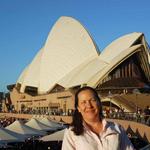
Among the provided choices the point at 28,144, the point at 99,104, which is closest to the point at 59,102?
the point at 28,144

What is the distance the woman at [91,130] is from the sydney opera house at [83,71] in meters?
30.2

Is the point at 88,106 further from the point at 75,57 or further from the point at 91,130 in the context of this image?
the point at 75,57

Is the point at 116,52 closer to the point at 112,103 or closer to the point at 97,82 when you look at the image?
the point at 97,82

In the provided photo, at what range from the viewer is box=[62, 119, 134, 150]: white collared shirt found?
206 cm

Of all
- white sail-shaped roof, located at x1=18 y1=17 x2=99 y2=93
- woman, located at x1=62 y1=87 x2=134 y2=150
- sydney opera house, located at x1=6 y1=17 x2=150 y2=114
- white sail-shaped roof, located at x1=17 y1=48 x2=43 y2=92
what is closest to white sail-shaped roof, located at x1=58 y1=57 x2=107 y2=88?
sydney opera house, located at x1=6 y1=17 x2=150 y2=114

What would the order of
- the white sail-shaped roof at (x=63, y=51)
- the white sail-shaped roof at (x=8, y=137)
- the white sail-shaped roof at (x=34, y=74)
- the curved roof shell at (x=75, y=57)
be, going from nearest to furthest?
the white sail-shaped roof at (x=8, y=137)
the curved roof shell at (x=75, y=57)
the white sail-shaped roof at (x=63, y=51)
the white sail-shaped roof at (x=34, y=74)

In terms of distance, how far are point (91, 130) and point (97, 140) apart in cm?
8

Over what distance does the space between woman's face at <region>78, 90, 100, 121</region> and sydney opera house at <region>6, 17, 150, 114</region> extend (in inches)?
1192

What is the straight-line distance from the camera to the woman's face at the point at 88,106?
2162 mm

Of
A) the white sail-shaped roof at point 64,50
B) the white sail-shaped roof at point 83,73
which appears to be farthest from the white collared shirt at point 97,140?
the white sail-shaped roof at point 64,50

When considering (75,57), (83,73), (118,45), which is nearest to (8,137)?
(118,45)

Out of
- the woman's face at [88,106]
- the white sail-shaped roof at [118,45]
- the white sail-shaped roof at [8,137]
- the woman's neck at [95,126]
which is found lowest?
the white sail-shaped roof at [8,137]

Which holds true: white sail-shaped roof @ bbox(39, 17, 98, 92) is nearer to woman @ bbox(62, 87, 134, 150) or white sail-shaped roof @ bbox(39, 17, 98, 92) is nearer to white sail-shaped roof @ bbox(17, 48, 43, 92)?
white sail-shaped roof @ bbox(17, 48, 43, 92)

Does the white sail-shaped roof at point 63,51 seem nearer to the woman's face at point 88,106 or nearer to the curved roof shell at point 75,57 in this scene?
the curved roof shell at point 75,57
